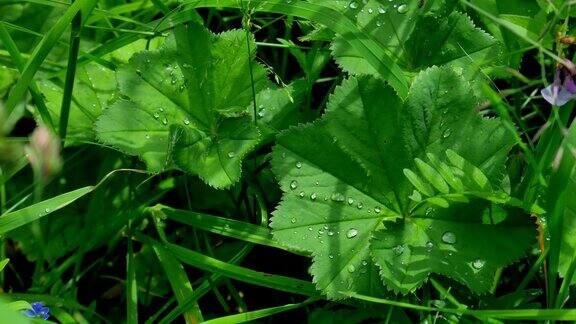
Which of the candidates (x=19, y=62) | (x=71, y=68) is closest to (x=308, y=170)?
(x=71, y=68)

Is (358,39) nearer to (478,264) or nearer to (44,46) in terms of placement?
(478,264)

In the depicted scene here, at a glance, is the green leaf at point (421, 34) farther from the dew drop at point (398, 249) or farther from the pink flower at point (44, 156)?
the pink flower at point (44, 156)

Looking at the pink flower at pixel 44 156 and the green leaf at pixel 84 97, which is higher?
the pink flower at pixel 44 156

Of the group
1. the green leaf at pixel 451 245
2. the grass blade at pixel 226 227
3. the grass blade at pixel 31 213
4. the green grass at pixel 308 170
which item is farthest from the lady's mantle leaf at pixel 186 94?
the green leaf at pixel 451 245

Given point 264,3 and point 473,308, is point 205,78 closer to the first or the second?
point 264,3

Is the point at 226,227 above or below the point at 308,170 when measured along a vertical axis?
below

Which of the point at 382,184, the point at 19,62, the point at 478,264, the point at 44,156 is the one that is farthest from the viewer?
the point at 19,62

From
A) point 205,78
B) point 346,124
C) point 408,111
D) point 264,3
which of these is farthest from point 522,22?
point 205,78
